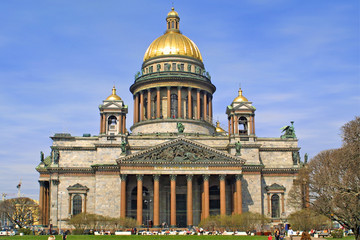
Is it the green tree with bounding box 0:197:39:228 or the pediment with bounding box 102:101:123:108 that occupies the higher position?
the pediment with bounding box 102:101:123:108

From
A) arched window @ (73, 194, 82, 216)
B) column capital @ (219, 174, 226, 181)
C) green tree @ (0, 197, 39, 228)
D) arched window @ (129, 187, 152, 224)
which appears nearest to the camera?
column capital @ (219, 174, 226, 181)

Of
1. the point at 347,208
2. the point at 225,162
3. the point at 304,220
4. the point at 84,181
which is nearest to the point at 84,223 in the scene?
the point at 84,181

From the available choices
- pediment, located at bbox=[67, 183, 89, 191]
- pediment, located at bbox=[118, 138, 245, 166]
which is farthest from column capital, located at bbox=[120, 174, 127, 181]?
pediment, located at bbox=[67, 183, 89, 191]

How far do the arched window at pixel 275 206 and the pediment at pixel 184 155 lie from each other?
34.0ft

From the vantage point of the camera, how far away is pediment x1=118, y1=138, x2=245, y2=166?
7694 cm

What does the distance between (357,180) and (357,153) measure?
4986mm

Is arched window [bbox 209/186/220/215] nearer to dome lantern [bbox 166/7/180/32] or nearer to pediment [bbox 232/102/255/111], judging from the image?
pediment [bbox 232/102/255/111]

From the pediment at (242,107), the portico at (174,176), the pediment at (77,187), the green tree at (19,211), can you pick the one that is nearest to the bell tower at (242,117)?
the pediment at (242,107)

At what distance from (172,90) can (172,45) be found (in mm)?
10060

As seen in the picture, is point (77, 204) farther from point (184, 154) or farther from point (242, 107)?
point (242, 107)

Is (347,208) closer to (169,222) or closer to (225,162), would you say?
Answer: (225,162)

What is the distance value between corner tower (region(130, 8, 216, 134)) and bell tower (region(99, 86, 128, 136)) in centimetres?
1021

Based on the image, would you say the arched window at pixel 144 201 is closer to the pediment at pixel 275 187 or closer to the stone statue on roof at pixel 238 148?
the stone statue on roof at pixel 238 148

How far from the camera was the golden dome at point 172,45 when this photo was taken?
99625 mm
